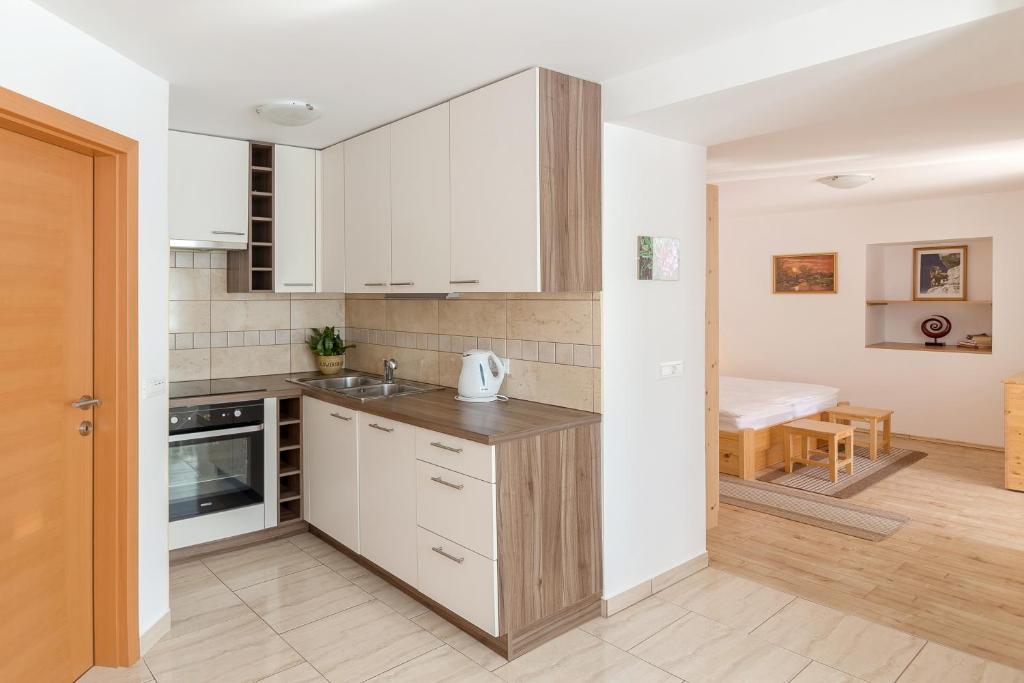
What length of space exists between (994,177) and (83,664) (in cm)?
647

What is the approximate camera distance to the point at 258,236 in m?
4.06

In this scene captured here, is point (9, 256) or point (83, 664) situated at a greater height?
point (9, 256)

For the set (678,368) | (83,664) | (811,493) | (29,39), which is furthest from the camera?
(811,493)

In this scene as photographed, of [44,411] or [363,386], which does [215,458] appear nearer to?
[363,386]

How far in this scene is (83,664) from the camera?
2.51m

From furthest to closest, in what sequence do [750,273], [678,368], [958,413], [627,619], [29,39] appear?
[750,273]
[958,413]
[678,368]
[627,619]
[29,39]

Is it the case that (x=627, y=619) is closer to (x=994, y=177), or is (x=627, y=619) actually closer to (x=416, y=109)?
(x=416, y=109)

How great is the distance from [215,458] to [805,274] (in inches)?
241

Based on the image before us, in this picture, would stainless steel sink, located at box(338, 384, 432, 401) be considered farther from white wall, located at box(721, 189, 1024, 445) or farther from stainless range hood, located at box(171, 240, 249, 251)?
white wall, located at box(721, 189, 1024, 445)

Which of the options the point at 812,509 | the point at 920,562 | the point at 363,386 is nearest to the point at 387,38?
the point at 363,386

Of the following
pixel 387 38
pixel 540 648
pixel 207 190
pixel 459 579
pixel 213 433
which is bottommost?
pixel 540 648

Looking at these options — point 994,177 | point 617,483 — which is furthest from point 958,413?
point 617,483

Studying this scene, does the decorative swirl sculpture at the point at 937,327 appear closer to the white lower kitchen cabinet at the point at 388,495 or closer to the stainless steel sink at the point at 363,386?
the stainless steel sink at the point at 363,386

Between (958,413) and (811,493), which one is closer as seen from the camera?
(811,493)
